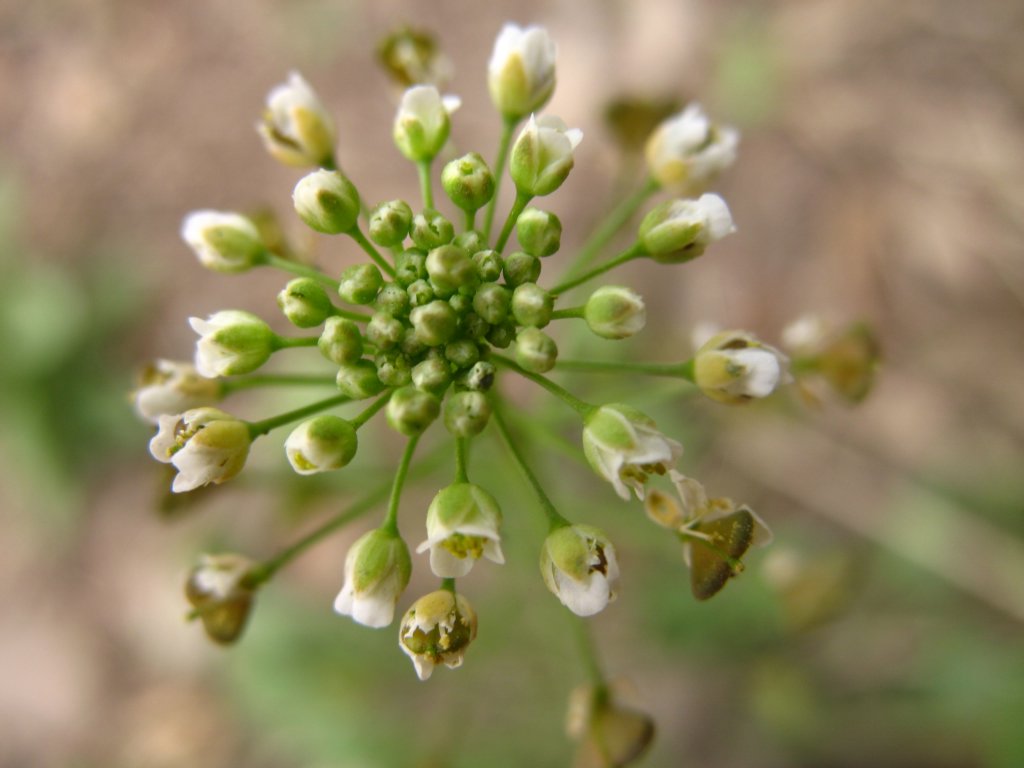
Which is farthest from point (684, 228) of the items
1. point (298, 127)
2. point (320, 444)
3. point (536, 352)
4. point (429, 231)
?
point (298, 127)

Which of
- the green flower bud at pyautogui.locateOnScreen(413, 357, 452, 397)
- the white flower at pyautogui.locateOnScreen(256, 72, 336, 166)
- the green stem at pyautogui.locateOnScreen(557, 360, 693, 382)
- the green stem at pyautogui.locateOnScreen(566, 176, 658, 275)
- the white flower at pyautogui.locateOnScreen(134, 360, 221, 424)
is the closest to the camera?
the green flower bud at pyautogui.locateOnScreen(413, 357, 452, 397)

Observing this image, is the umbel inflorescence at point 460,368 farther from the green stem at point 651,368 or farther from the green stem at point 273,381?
the green stem at point 273,381

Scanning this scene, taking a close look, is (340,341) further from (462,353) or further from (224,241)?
(224,241)

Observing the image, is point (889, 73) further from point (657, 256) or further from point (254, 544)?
point (254, 544)

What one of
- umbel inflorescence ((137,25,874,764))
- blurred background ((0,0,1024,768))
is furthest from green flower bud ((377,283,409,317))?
blurred background ((0,0,1024,768))

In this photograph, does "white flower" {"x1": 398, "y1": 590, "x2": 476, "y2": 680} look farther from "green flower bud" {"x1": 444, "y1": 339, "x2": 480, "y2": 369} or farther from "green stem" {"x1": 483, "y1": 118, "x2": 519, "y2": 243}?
"green stem" {"x1": 483, "y1": 118, "x2": 519, "y2": 243}

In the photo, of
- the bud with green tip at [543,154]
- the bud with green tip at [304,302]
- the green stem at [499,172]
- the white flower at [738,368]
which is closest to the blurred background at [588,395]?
the green stem at [499,172]

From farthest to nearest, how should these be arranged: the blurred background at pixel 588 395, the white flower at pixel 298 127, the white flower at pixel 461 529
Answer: the blurred background at pixel 588 395
the white flower at pixel 298 127
the white flower at pixel 461 529
